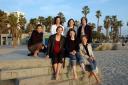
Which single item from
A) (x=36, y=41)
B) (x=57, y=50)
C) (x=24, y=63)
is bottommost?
(x=24, y=63)

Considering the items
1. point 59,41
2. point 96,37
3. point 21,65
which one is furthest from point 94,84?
point 96,37

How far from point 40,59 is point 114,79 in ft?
13.7

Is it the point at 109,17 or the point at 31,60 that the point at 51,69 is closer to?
the point at 31,60

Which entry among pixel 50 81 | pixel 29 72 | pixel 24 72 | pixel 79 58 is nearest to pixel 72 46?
pixel 79 58

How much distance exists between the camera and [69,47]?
996 centimetres

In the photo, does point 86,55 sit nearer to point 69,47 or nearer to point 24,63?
point 69,47

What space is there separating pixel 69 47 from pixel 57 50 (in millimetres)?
560

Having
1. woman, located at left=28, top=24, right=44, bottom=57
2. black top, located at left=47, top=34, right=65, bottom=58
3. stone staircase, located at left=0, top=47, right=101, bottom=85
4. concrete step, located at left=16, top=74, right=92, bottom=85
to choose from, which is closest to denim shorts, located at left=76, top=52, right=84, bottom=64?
stone staircase, located at left=0, top=47, right=101, bottom=85

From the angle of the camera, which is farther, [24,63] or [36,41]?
[36,41]

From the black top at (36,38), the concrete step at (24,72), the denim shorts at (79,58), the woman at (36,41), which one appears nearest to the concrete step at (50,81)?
the concrete step at (24,72)

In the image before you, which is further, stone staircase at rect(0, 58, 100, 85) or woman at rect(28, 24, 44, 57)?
woman at rect(28, 24, 44, 57)

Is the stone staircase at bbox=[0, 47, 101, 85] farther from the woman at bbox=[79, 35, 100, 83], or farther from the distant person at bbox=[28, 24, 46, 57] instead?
the distant person at bbox=[28, 24, 46, 57]

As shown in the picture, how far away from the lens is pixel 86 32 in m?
11.0

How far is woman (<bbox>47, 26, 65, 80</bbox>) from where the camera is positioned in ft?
31.1
